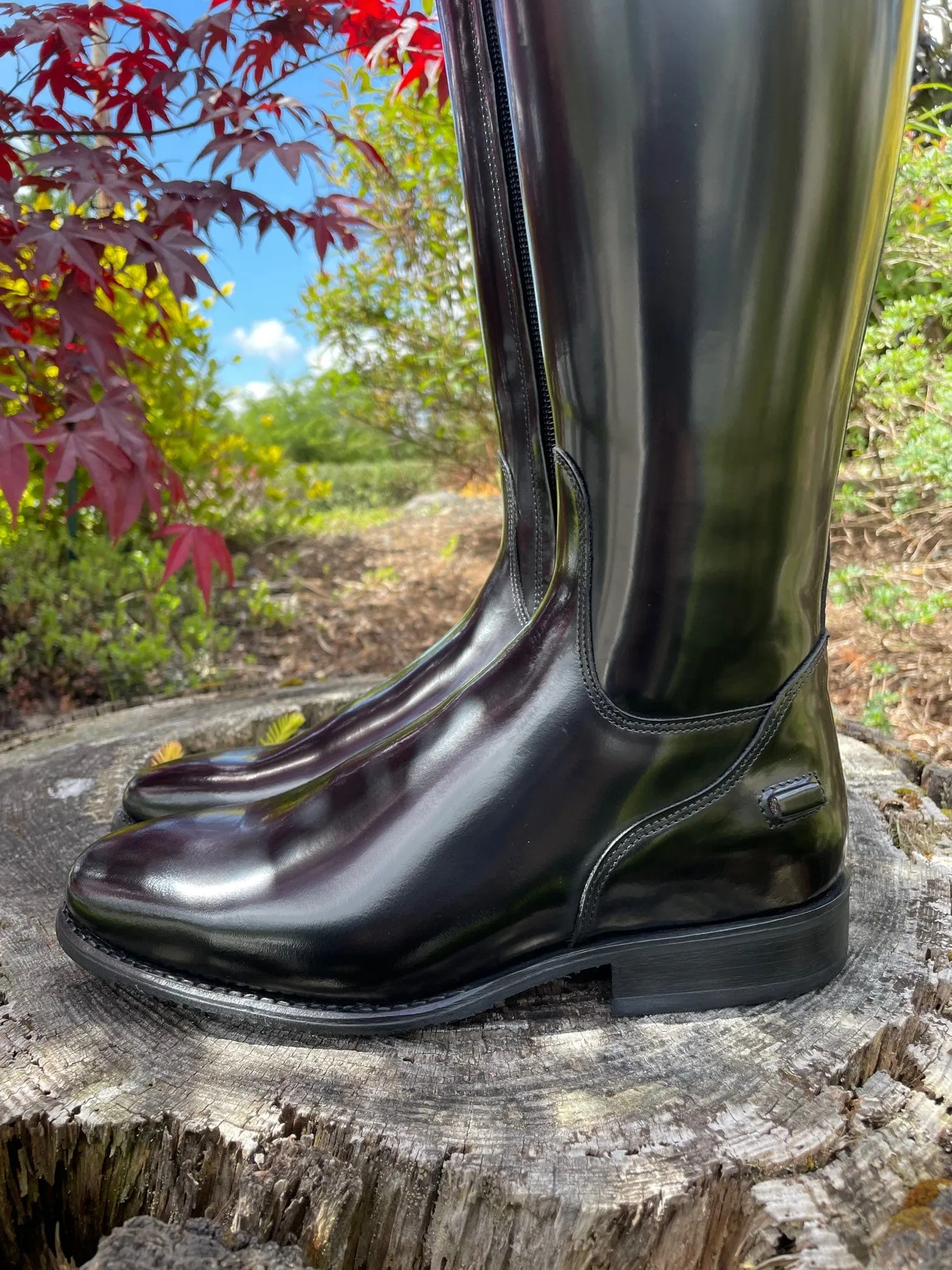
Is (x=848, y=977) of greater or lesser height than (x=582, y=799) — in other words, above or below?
below

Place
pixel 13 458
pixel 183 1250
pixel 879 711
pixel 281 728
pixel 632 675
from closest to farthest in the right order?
pixel 183 1250, pixel 632 675, pixel 13 458, pixel 281 728, pixel 879 711

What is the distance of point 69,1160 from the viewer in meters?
0.65

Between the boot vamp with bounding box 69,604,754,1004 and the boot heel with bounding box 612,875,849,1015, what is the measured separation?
0.22 feet

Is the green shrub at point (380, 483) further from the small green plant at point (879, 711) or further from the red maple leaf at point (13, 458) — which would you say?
the red maple leaf at point (13, 458)

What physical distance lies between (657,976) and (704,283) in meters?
0.55

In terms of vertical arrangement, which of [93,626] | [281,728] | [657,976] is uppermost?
[657,976]

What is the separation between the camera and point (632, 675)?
727mm

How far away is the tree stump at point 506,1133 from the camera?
0.58 meters

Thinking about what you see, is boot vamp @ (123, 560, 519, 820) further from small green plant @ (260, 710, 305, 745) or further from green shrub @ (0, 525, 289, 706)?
green shrub @ (0, 525, 289, 706)

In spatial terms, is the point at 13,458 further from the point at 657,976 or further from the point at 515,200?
the point at 657,976

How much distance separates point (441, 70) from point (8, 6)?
683 mm

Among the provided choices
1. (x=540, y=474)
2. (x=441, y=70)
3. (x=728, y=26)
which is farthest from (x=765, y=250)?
(x=441, y=70)

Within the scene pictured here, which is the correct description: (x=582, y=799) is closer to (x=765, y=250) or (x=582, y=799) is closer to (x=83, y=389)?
(x=765, y=250)

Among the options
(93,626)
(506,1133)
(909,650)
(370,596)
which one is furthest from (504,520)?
(370,596)
